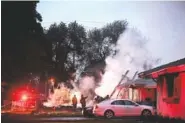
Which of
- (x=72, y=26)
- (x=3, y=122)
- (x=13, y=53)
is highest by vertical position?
(x=72, y=26)

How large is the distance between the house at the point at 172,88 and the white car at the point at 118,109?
9.57 feet

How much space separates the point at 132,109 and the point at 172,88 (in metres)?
6.39

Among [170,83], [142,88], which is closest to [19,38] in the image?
[170,83]

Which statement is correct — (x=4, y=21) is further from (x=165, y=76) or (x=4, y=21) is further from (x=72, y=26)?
(x=72, y=26)

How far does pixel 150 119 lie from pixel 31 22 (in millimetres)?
8574

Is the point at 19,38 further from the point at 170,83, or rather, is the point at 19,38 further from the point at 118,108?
the point at 170,83

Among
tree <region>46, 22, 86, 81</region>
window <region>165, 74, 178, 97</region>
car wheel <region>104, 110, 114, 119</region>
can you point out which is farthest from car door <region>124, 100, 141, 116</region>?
tree <region>46, 22, 86, 81</region>

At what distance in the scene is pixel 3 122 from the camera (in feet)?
72.5

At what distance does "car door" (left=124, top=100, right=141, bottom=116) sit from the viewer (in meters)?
28.4

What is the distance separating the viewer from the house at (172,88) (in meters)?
20.7

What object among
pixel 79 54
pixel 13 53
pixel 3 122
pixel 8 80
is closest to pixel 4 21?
pixel 13 53

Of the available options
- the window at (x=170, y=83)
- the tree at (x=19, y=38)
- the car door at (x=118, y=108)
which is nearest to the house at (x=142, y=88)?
the car door at (x=118, y=108)

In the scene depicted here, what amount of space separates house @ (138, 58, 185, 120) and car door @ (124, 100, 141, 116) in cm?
288

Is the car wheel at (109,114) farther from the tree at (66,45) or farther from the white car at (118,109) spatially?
the tree at (66,45)
